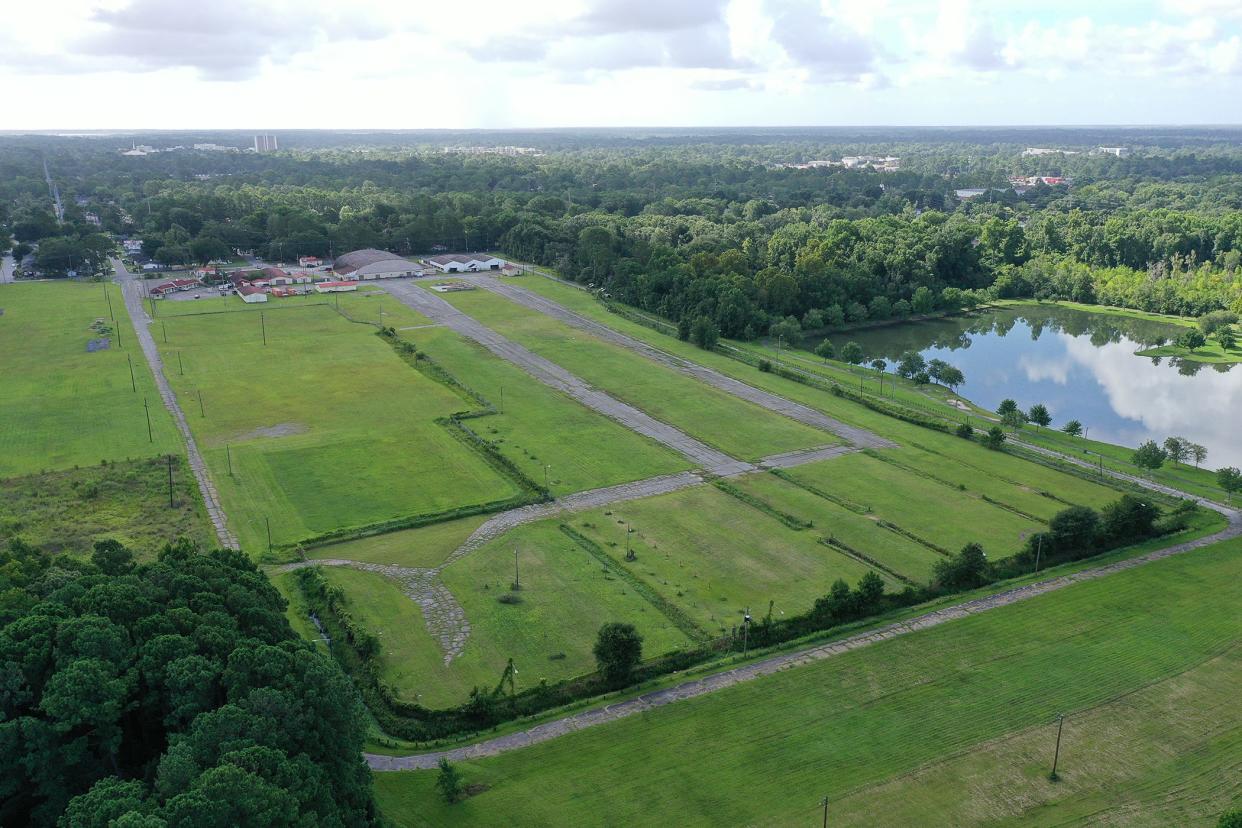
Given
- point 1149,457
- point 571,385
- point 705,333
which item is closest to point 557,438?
point 571,385

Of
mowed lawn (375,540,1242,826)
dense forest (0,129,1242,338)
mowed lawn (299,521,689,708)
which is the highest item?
dense forest (0,129,1242,338)

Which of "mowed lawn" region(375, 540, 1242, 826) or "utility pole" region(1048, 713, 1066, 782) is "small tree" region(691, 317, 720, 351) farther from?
"utility pole" region(1048, 713, 1066, 782)

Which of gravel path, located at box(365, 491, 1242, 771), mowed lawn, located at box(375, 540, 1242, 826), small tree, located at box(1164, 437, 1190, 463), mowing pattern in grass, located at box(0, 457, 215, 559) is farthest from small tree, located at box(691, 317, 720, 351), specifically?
mowed lawn, located at box(375, 540, 1242, 826)

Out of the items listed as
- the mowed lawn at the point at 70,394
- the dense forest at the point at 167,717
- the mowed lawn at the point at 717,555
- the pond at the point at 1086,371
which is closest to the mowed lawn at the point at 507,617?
the mowed lawn at the point at 717,555

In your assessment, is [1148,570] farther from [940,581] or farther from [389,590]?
[389,590]

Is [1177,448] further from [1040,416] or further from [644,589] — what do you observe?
[644,589]

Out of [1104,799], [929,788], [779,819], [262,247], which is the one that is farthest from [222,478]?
[262,247]
